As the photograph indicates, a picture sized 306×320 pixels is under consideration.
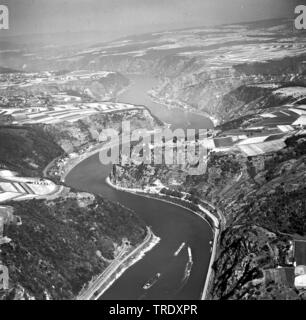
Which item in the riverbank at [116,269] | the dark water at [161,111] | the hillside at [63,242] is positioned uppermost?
the hillside at [63,242]

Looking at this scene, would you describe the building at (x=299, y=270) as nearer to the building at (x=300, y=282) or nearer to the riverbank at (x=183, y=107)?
the building at (x=300, y=282)

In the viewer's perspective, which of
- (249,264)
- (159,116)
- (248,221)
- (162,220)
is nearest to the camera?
(249,264)

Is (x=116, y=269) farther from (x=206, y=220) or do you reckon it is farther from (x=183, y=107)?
(x=183, y=107)

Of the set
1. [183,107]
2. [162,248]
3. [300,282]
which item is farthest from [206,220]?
[183,107]

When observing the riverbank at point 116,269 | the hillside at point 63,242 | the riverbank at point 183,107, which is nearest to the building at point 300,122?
the riverbank at point 183,107

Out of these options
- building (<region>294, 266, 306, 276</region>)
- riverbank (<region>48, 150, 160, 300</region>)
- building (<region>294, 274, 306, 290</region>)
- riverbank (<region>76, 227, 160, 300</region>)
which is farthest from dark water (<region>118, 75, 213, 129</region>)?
building (<region>294, 274, 306, 290</region>)
